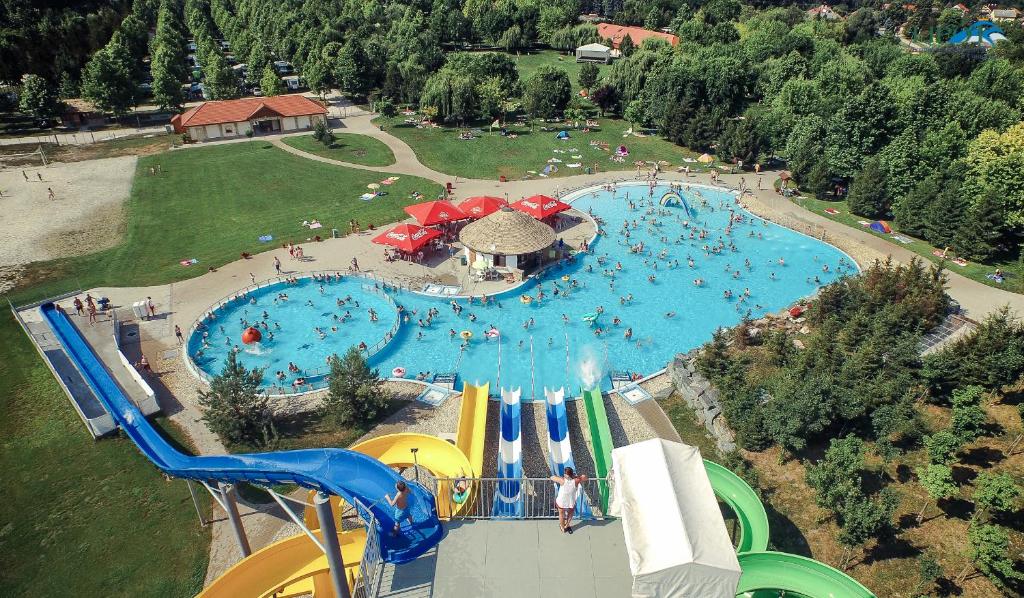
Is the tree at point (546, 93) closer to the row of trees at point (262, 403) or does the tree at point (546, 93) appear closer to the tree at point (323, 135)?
the tree at point (323, 135)

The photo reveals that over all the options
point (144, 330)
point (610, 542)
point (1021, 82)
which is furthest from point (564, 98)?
point (610, 542)

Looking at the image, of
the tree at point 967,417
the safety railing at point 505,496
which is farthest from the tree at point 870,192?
the safety railing at point 505,496

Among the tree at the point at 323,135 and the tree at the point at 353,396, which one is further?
the tree at the point at 323,135

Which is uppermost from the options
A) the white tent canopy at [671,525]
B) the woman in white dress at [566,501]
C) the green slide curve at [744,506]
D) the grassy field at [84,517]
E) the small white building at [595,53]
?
the small white building at [595,53]

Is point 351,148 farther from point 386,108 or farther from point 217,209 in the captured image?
point 217,209

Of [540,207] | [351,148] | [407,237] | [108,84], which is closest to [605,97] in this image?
[351,148]

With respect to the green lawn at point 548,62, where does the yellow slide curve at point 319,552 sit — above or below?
below

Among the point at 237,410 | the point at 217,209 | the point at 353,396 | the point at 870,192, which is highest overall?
the point at 870,192

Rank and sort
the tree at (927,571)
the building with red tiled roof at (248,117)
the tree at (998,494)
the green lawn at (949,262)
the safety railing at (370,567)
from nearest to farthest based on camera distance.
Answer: the safety railing at (370,567) → the tree at (927,571) → the tree at (998,494) → the green lawn at (949,262) → the building with red tiled roof at (248,117)
